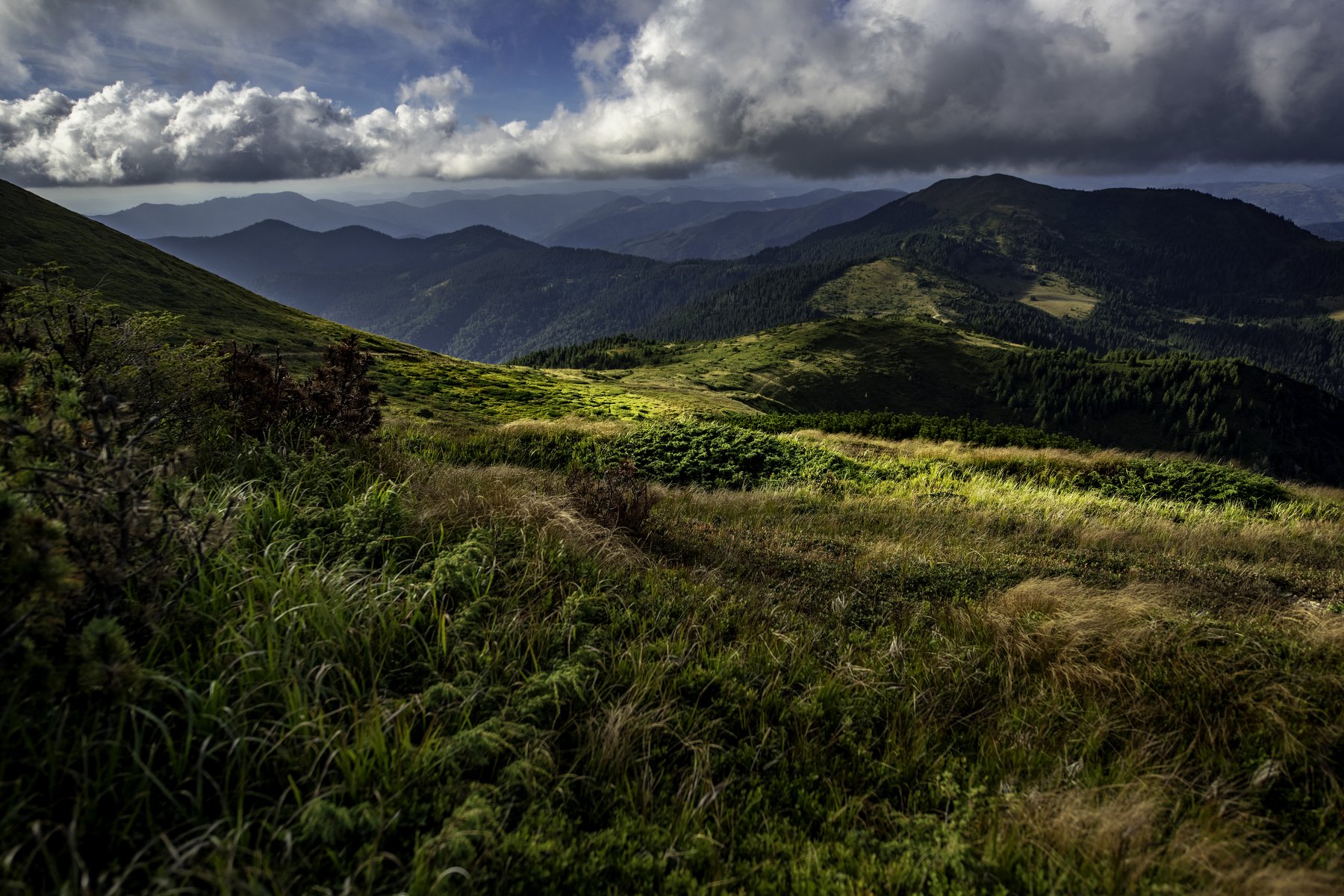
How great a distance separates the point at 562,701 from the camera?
141 inches

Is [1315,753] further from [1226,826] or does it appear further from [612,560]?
[612,560]

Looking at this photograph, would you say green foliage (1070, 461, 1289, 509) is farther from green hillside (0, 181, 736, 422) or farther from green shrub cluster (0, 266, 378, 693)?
green hillside (0, 181, 736, 422)

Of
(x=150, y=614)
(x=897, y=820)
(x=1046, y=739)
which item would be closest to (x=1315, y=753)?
(x=1046, y=739)

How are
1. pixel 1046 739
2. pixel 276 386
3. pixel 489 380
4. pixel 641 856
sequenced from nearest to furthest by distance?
pixel 641 856 < pixel 1046 739 < pixel 276 386 < pixel 489 380

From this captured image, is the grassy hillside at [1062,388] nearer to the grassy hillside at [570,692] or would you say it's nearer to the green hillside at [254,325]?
the green hillside at [254,325]

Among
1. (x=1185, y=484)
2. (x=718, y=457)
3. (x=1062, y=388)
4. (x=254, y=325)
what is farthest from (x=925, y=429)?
(x=1062, y=388)

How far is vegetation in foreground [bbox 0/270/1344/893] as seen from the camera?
2.55 metres

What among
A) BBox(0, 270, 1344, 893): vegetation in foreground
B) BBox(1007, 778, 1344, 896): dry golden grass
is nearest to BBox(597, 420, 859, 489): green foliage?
BBox(0, 270, 1344, 893): vegetation in foreground

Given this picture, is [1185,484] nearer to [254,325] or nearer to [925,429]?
[925,429]

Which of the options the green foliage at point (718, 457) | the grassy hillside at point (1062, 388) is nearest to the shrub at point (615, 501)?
the green foliage at point (718, 457)

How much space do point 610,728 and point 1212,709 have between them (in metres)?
4.22

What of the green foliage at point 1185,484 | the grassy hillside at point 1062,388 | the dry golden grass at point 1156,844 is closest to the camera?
the dry golden grass at point 1156,844

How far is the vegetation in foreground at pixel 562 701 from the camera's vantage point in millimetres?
2551

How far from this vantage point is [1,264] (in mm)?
38031
